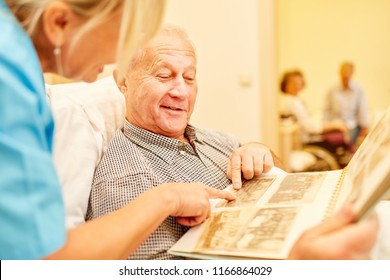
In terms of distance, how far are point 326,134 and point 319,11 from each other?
2035mm

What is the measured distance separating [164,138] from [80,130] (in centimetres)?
18

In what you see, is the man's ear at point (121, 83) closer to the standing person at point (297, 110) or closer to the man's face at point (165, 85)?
the man's face at point (165, 85)

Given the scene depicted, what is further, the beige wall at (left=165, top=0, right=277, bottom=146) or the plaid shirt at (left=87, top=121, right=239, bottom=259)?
the beige wall at (left=165, top=0, right=277, bottom=146)

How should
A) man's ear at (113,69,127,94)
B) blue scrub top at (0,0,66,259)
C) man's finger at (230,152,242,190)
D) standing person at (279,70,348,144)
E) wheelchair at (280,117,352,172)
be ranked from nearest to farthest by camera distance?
blue scrub top at (0,0,66,259)
man's finger at (230,152,242,190)
man's ear at (113,69,127,94)
wheelchair at (280,117,352,172)
standing person at (279,70,348,144)

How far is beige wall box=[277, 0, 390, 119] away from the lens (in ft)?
15.6

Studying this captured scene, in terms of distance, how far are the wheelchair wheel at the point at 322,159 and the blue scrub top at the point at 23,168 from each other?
2.53 m

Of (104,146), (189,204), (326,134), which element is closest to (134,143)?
(104,146)

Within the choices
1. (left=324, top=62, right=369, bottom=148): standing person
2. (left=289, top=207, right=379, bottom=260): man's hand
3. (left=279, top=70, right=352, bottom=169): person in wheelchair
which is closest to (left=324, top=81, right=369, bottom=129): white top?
(left=324, top=62, right=369, bottom=148): standing person

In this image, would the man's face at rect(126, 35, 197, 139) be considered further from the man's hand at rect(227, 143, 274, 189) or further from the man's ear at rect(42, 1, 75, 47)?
the man's ear at rect(42, 1, 75, 47)

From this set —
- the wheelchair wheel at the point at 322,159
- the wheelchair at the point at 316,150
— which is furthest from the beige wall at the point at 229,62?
the wheelchair wheel at the point at 322,159

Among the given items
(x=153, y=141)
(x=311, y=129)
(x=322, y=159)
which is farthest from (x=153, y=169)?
(x=311, y=129)

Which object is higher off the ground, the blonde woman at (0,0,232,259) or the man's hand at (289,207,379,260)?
the blonde woman at (0,0,232,259)

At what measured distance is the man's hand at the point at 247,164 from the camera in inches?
33.1

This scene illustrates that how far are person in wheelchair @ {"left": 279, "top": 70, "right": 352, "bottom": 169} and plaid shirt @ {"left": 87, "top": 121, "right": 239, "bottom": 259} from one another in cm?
221
